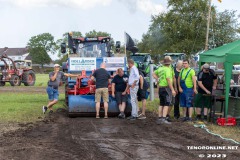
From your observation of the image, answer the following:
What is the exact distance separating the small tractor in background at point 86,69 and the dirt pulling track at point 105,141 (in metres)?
1.33

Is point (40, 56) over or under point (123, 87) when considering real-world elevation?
under

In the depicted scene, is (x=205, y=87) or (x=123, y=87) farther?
(x=123, y=87)

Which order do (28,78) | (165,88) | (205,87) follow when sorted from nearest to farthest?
(165,88) < (205,87) < (28,78)

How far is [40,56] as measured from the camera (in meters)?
125

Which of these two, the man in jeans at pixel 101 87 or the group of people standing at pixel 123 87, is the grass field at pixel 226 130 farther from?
the man in jeans at pixel 101 87

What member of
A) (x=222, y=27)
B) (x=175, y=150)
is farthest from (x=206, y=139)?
(x=222, y=27)

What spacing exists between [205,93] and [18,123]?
529 cm

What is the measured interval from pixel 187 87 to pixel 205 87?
648mm

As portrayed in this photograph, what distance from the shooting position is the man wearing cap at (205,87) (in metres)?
13.3

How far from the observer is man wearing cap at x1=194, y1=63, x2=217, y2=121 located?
1333cm

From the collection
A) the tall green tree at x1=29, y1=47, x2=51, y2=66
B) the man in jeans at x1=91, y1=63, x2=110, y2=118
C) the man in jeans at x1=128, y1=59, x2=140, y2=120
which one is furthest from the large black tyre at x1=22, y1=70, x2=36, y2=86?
the tall green tree at x1=29, y1=47, x2=51, y2=66

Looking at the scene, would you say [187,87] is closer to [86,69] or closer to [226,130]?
[226,130]

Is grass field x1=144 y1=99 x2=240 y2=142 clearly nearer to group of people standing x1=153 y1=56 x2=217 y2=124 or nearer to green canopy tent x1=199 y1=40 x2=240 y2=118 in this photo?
green canopy tent x1=199 y1=40 x2=240 y2=118

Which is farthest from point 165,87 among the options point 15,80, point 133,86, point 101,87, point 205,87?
point 15,80
